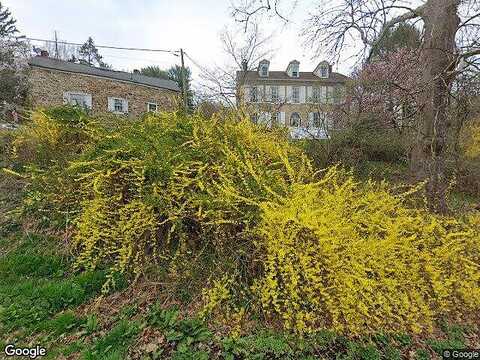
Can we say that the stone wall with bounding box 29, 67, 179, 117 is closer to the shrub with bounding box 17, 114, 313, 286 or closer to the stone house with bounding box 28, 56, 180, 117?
the stone house with bounding box 28, 56, 180, 117

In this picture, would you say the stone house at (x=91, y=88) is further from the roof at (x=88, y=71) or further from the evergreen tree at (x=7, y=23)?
the evergreen tree at (x=7, y=23)

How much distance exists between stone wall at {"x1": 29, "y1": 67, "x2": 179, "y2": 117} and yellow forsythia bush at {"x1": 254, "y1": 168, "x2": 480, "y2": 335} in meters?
13.1

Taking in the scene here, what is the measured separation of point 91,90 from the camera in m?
17.4

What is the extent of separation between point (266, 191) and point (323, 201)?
20.6 inches

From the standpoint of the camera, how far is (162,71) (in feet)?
111

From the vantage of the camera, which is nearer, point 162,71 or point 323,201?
point 323,201

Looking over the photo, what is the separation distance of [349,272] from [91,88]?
61.1ft

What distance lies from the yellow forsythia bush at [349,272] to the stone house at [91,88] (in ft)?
43.6

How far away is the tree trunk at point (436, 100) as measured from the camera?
4.41m

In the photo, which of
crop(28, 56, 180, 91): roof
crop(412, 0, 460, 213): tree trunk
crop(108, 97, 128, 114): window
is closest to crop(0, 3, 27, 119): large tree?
crop(28, 56, 180, 91): roof

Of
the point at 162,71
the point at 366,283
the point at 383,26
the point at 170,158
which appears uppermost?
the point at 162,71

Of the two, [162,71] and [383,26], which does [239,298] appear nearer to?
[383,26]

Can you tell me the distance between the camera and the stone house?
1605cm

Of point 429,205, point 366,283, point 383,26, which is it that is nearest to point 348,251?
point 366,283
